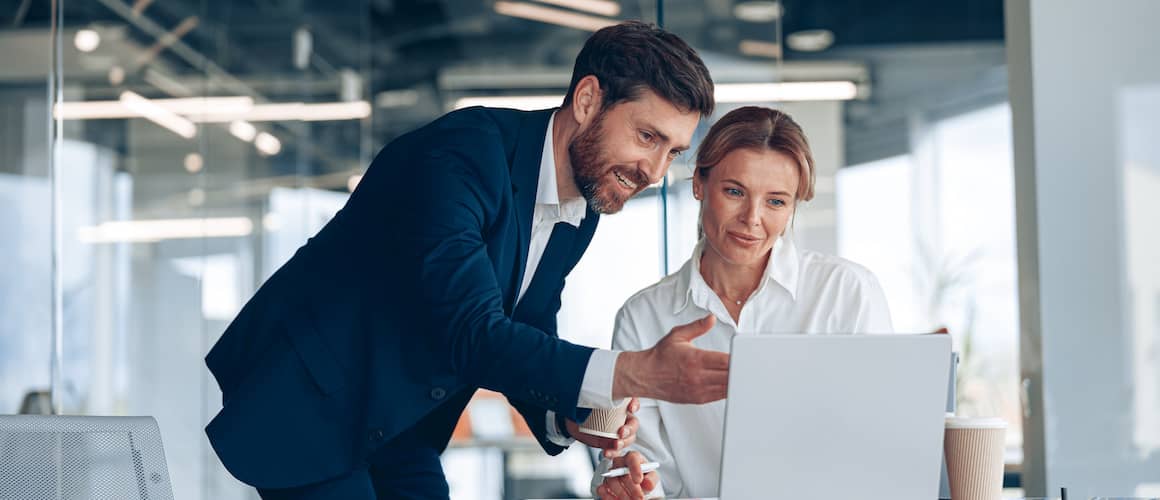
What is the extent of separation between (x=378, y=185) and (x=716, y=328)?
0.68m

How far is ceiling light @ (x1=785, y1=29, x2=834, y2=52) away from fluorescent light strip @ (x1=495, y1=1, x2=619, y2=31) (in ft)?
2.53

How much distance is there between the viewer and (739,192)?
222 cm

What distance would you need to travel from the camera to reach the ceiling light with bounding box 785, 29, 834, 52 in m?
5.04

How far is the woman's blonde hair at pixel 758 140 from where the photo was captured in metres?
2.23

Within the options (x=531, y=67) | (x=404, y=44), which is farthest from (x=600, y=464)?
(x=404, y=44)

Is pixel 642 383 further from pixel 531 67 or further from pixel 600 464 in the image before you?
pixel 531 67

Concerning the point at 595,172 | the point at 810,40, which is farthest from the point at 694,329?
the point at 810,40

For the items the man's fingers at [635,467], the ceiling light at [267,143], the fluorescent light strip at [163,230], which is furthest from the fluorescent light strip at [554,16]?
the man's fingers at [635,467]

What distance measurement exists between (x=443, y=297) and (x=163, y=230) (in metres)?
3.73

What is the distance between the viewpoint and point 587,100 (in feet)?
6.37

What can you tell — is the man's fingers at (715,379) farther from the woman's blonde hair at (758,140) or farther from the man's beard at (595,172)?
the woman's blonde hair at (758,140)

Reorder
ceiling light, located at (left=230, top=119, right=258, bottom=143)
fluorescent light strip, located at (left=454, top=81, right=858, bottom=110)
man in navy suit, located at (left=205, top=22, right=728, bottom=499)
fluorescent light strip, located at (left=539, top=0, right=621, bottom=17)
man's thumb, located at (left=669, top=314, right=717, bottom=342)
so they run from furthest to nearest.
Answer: ceiling light, located at (left=230, top=119, right=258, bottom=143)
fluorescent light strip, located at (left=539, top=0, right=621, bottom=17)
fluorescent light strip, located at (left=454, top=81, right=858, bottom=110)
man in navy suit, located at (left=205, top=22, right=728, bottom=499)
man's thumb, located at (left=669, top=314, right=717, bottom=342)

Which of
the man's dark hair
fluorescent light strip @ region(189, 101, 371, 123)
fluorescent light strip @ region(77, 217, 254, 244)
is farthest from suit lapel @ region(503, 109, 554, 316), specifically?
fluorescent light strip @ region(189, 101, 371, 123)

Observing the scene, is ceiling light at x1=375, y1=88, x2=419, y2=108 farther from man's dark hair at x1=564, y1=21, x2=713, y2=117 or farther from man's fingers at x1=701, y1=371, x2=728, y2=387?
man's fingers at x1=701, y1=371, x2=728, y2=387
